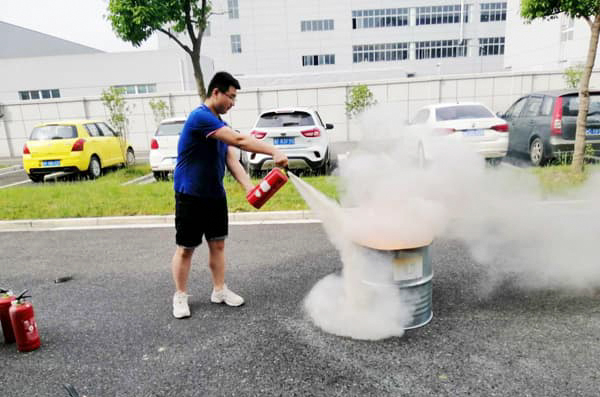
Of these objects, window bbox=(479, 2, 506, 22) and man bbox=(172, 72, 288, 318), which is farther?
window bbox=(479, 2, 506, 22)

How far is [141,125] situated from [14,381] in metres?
15.3

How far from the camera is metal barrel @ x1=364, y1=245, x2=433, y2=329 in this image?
2.77 metres

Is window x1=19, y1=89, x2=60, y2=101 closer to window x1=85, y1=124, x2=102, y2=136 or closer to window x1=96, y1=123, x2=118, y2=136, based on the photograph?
window x1=96, y1=123, x2=118, y2=136

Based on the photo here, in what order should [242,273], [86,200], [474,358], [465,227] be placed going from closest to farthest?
[474,358] → [242,273] → [465,227] → [86,200]

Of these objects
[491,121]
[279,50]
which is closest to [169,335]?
[491,121]

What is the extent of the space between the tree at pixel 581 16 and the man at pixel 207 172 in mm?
6249

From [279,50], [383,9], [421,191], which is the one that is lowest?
[421,191]

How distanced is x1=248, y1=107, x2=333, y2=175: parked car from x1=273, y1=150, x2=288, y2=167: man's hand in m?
5.07

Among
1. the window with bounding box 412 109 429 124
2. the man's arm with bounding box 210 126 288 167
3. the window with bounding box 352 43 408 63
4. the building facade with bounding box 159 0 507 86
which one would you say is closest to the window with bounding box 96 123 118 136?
the window with bounding box 412 109 429 124

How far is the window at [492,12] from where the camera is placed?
52656 mm

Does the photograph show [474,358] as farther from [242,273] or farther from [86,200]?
[86,200]

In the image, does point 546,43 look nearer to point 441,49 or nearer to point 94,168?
point 441,49

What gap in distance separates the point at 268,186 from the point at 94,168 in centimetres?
876

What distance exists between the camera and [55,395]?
239cm
